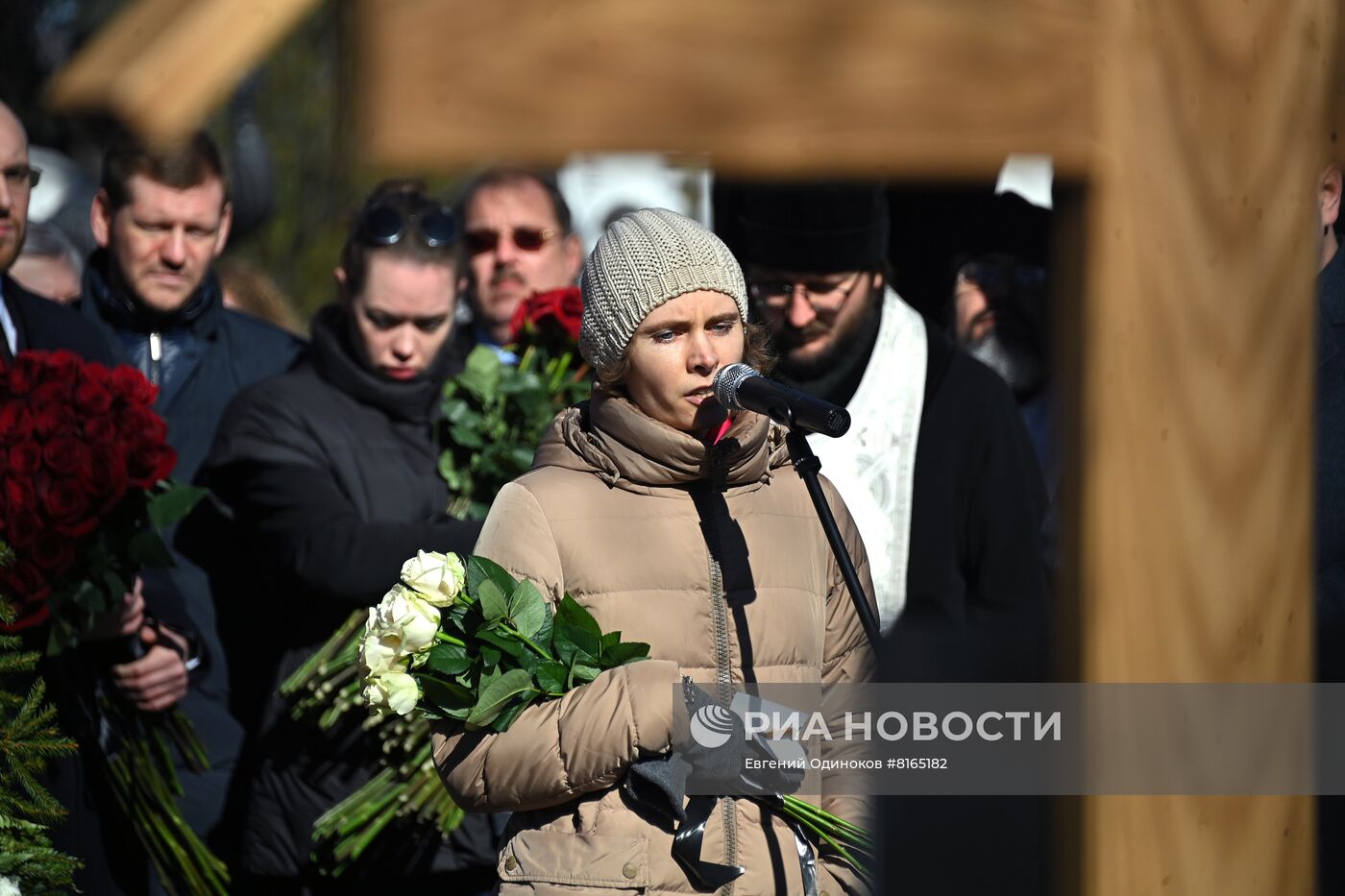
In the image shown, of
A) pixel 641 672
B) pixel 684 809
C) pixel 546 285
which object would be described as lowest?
pixel 684 809

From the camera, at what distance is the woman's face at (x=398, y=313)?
4703 millimetres

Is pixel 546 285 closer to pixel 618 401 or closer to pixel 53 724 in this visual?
pixel 53 724

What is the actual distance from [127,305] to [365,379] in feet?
2.81

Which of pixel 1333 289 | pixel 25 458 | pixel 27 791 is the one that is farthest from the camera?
pixel 25 458

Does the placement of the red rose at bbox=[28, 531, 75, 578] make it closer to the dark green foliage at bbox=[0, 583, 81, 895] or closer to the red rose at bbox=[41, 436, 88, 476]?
the red rose at bbox=[41, 436, 88, 476]

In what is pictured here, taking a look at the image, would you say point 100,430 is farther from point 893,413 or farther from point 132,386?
point 893,413

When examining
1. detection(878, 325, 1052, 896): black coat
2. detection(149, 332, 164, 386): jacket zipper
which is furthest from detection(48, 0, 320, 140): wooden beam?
detection(149, 332, 164, 386): jacket zipper

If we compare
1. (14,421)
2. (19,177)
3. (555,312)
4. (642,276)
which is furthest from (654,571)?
(19,177)

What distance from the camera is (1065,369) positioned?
160cm

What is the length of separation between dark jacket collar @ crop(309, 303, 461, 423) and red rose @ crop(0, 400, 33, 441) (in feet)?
2.79

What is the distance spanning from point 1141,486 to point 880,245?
276 cm

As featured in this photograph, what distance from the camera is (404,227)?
4785 mm

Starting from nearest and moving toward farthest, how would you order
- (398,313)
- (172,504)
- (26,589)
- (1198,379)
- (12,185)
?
1. (1198,379)
2. (26,589)
3. (172,504)
4. (12,185)
5. (398,313)

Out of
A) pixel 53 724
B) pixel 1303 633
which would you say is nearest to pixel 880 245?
pixel 53 724
